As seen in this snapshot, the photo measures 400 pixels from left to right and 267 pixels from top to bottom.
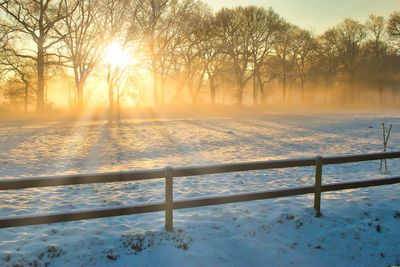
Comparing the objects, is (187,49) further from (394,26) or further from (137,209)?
(137,209)

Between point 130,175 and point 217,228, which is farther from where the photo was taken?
point 217,228

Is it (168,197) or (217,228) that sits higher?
(168,197)

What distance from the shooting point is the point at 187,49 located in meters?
56.1

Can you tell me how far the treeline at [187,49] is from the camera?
38.2 meters

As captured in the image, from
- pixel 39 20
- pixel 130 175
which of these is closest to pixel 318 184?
pixel 130 175

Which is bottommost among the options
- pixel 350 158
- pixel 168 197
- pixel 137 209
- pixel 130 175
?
pixel 137 209

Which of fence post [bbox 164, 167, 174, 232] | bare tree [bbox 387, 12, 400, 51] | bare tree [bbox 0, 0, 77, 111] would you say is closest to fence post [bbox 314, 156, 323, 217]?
fence post [bbox 164, 167, 174, 232]

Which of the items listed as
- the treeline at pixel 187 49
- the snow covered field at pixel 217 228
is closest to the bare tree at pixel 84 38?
the treeline at pixel 187 49

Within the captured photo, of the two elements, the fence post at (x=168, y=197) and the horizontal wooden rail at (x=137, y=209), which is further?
the fence post at (x=168, y=197)

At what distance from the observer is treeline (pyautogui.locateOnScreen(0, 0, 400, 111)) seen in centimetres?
3825

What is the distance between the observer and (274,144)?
63.7 feet

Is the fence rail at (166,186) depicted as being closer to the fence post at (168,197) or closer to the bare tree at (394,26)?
the fence post at (168,197)

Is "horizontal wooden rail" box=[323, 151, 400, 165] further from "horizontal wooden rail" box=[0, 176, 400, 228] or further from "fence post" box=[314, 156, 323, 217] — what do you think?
"horizontal wooden rail" box=[0, 176, 400, 228]

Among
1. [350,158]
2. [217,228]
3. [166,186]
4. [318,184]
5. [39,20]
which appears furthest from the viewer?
[39,20]
